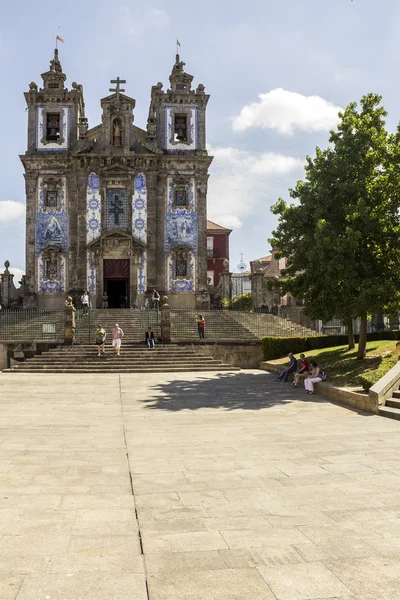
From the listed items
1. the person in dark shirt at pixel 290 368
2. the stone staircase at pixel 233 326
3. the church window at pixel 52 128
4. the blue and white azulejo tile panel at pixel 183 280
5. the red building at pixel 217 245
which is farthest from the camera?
the red building at pixel 217 245

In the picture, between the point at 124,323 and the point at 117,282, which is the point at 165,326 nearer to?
the point at 124,323

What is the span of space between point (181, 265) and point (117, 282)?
4.64 metres

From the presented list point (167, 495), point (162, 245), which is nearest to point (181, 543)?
point (167, 495)

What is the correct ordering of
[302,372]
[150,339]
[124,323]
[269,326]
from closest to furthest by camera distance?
[302,372] < [150,339] < [124,323] < [269,326]

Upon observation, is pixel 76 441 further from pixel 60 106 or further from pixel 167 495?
pixel 60 106

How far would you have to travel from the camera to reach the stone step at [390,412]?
1143 centimetres

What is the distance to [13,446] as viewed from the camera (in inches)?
344

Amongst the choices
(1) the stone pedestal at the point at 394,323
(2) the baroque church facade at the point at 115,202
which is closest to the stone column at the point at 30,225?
(2) the baroque church facade at the point at 115,202

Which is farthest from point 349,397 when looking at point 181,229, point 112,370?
point 181,229

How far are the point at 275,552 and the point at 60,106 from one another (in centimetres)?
3868

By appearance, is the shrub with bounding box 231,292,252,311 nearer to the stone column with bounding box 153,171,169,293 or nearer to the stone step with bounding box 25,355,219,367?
the stone column with bounding box 153,171,169,293

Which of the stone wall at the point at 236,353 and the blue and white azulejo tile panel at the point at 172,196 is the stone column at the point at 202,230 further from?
the stone wall at the point at 236,353

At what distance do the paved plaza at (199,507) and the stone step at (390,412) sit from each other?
0.24 m

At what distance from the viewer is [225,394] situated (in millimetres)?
15797
